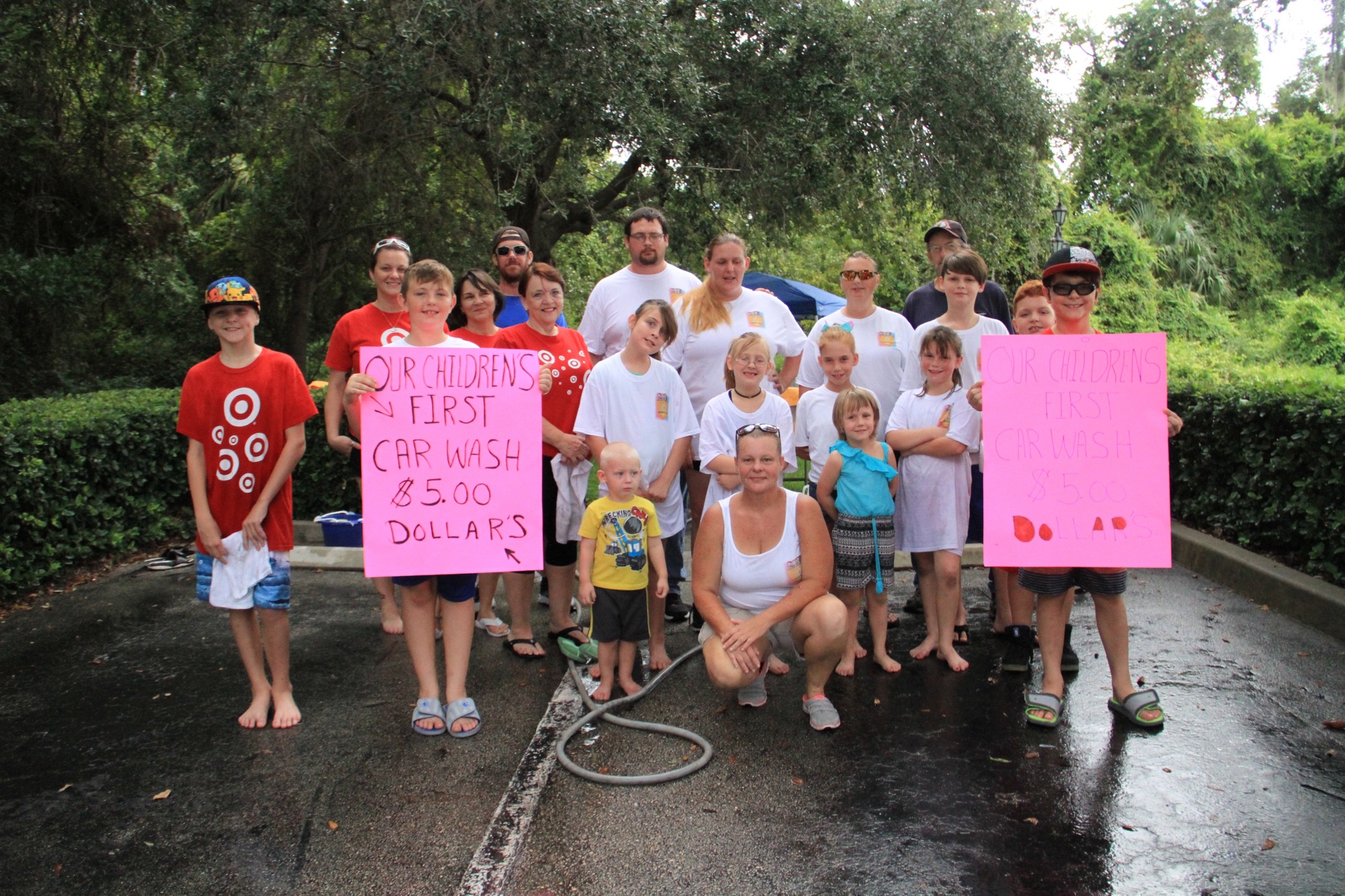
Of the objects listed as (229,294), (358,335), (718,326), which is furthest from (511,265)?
(229,294)

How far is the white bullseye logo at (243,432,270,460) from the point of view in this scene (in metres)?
4.05

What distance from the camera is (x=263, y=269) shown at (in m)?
13.5

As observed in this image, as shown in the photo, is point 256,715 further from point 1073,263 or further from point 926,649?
point 1073,263

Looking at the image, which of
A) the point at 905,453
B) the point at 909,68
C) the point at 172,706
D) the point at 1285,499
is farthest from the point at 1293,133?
the point at 172,706

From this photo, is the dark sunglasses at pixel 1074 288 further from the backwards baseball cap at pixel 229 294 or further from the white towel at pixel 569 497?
the backwards baseball cap at pixel 229 294

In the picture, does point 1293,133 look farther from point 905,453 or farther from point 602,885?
point 602,885

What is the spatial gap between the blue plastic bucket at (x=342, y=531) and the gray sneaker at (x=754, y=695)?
3841 mm

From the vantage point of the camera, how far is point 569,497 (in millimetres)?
4852

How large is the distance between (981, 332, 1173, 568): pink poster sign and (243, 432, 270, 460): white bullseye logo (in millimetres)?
2920

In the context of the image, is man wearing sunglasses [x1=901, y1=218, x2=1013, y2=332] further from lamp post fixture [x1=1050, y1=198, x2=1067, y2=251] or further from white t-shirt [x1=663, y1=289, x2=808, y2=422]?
lamp post fixture [x1=1050, y1=198, x2=1067, y2=251]

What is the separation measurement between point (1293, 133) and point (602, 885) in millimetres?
31937

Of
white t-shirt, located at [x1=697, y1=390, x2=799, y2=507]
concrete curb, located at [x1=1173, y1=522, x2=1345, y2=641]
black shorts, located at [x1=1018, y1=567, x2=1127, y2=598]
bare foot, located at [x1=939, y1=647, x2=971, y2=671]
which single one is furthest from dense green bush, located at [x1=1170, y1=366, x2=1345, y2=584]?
white t-shirt, located at [x1=697, y1=390, x2=799, y2=507]

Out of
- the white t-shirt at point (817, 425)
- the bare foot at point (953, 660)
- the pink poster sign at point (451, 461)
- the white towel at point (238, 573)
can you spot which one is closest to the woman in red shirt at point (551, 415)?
the pink poster sign at point (451, 461)

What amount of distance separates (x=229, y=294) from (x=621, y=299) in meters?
2.05
